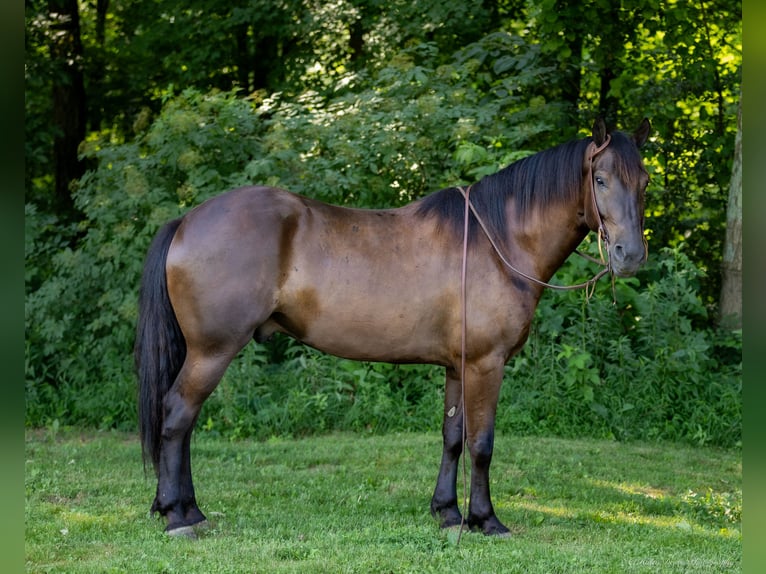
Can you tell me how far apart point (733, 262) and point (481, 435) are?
4.56m

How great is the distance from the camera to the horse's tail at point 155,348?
15.0 feet

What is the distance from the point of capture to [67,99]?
1175 cm

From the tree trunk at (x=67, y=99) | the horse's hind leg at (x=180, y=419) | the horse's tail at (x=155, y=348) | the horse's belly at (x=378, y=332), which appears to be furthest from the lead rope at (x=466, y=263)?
the tree trunk at (x=67, y=99)

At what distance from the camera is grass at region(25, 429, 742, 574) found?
396cm

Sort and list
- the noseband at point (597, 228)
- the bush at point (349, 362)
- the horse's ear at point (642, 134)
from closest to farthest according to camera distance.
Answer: the noseband at point (597, 228), the horse's ear at point (642, 134), the bush at point (349, 362)

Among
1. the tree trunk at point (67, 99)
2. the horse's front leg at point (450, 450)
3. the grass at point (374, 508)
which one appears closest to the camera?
the grass at point (374, 508)

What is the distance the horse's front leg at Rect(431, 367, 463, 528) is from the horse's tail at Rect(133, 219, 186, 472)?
161 cm

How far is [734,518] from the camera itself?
16.0 ft

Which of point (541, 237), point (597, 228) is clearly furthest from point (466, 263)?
point (597, 228)

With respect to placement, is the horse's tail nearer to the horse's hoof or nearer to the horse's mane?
the horse's hoof

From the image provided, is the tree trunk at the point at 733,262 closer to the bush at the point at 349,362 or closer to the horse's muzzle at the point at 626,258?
the bush at the point at 349,362

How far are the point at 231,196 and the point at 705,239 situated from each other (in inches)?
277

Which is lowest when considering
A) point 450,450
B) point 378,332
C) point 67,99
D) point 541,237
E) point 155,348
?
point 450,450

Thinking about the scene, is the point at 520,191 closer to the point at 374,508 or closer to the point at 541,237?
the point at 541,237
